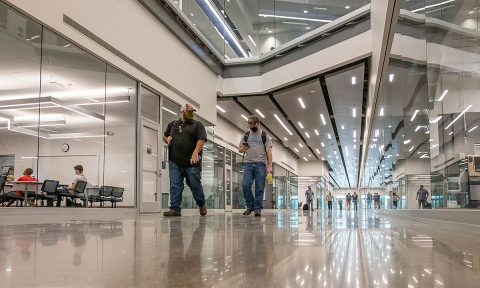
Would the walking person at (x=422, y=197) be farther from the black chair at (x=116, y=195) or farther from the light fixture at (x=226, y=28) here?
the light fixture at (x=226, y=28)

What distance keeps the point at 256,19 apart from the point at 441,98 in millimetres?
11018

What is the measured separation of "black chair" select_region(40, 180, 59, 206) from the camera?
929cm

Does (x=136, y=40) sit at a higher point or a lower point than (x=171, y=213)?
higher

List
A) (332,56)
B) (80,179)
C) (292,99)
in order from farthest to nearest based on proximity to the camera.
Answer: (292,99) < (332,56) < (80,179)

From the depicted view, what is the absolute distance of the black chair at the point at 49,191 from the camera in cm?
929

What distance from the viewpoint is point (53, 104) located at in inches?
461

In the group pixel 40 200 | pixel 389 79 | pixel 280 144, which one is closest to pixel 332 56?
pixel 389 79

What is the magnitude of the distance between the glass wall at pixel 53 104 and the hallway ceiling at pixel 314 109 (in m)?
6.28

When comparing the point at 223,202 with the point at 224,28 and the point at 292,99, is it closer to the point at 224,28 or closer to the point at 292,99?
the point at 292,99

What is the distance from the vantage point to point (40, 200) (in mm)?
8883

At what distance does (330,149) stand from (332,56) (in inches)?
819

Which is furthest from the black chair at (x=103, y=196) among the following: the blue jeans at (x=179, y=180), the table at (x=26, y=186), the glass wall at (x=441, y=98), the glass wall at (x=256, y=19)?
the glass wall at (x=441, y=98)

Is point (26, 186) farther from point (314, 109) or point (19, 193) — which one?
point (314, 109)

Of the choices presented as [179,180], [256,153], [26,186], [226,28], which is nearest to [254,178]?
[256,153]
